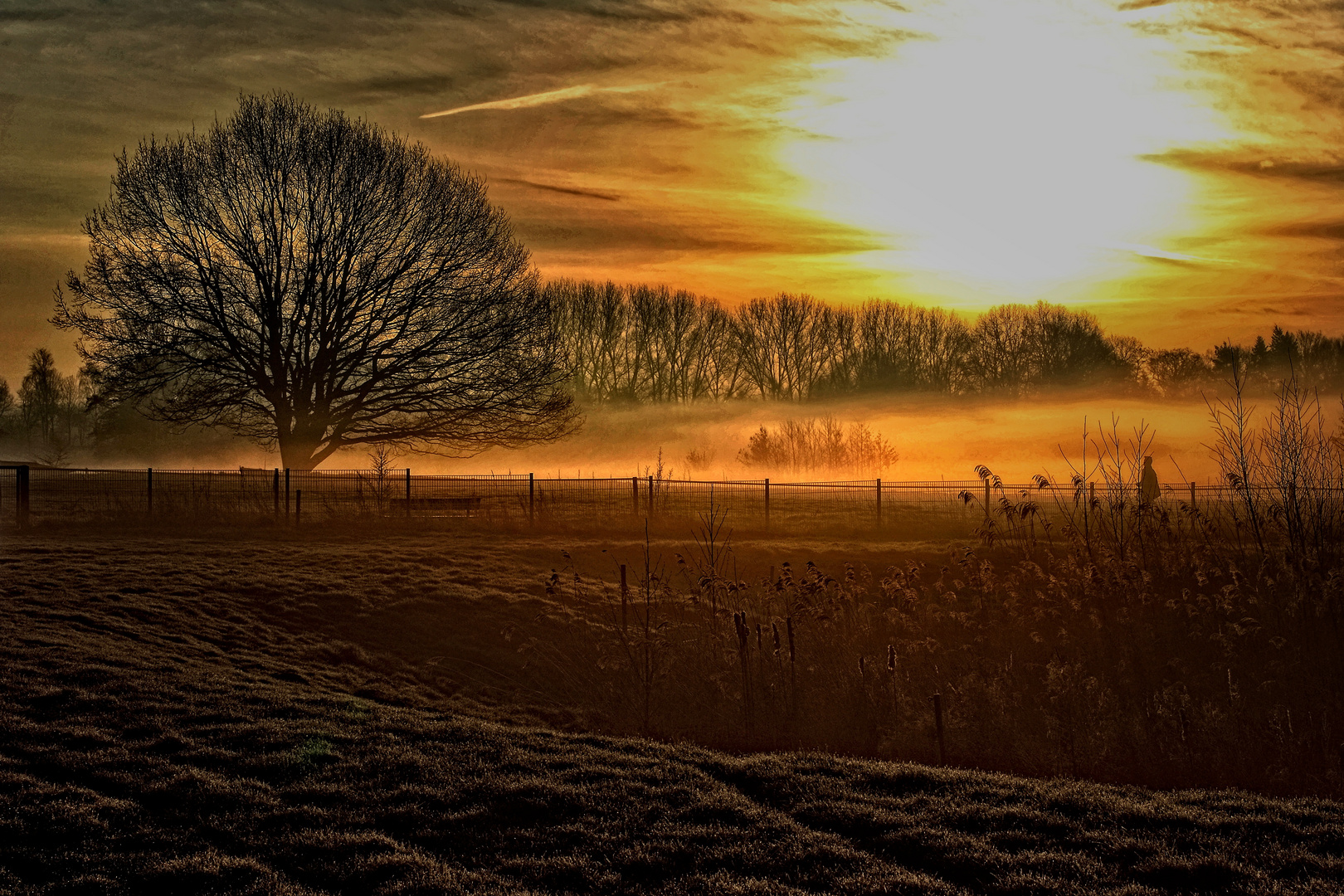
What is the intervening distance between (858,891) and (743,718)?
5352mm

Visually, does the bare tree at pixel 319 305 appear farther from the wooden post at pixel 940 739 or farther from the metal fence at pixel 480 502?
the wooden post at pixel 940 739

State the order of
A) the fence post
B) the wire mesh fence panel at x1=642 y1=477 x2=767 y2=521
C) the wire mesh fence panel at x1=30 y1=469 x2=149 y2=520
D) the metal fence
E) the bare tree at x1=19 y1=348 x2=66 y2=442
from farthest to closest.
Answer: the bare tree at x1=19 y1=348 x2=66 y2=442 < the wire mesh fence panel at x1=642 y1=477 x2=767 y2=521 < the metal fence < the wire mesh fence panel at x1=30 y1=469 x2=149 y2=520 < the fence post

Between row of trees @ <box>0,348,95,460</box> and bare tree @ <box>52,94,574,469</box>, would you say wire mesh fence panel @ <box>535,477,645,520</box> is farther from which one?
row of trees @ <box>0,348,95,460</box>

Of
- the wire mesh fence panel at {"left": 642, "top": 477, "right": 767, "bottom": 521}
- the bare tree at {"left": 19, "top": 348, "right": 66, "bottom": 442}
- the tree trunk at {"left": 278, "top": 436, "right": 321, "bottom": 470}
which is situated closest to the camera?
the wire mesh fence panel at {"left": 642, "top": 477, "right": 767, "bottom": 521}

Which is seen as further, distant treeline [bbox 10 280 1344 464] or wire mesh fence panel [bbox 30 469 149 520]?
distant treeline [bbox 10 280 1344 464]

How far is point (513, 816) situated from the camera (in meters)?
6.26

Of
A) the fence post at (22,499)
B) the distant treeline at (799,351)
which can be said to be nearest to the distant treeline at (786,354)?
the distant treeline at (799,351)

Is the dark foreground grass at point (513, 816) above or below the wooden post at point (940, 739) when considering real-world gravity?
above

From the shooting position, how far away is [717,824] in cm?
605

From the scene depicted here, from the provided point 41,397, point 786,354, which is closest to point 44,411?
point 41,397

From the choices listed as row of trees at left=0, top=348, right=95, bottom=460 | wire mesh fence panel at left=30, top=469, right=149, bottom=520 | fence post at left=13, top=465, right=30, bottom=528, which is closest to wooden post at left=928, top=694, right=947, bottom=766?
fence post at left=13, top=465, right=30, bottom=528

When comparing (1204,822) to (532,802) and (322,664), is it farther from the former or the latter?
(322,664)

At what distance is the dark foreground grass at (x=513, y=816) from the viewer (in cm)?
530

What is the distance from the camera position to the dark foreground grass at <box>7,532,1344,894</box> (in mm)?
5305
